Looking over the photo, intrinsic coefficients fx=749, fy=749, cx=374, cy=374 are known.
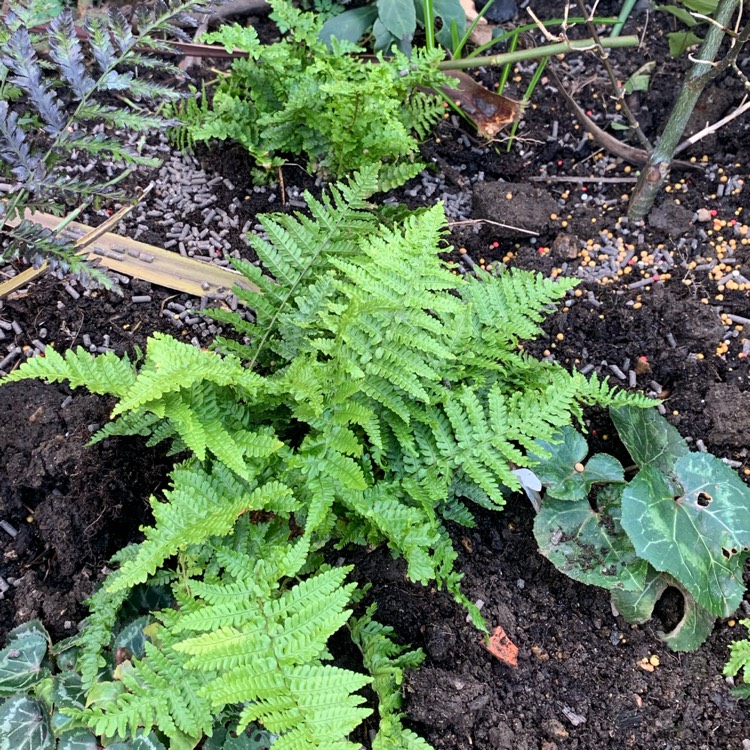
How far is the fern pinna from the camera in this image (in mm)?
1970

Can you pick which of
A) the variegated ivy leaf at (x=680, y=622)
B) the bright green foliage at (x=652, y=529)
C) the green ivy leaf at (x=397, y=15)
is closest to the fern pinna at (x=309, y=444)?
the bright green foliage at (x=652, y=529)

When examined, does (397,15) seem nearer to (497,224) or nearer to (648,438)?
(497,224)

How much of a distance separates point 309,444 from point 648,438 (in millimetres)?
1261

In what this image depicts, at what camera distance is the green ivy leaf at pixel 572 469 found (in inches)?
102

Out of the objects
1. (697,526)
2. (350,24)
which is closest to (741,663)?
(697,526)

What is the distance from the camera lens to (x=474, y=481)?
2.54m

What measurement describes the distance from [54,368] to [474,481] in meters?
1.36

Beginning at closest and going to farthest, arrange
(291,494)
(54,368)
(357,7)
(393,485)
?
(54,368) < (291,494) < (393,485) < (357,7)

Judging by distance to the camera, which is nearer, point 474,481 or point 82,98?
point 82,98

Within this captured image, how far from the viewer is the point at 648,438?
8.98 feet

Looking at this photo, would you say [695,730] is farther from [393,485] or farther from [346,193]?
[346,193]

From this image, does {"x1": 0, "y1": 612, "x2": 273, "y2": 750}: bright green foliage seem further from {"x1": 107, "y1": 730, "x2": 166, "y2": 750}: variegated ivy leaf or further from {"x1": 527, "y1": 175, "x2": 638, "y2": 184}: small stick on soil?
{"x1": 527, "y1": 175, "x2": 638, "y2": 184}: small stick on soil

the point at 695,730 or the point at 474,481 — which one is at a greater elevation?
the point at 474,481

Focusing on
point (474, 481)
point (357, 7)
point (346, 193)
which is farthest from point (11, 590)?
point (357, 7)
